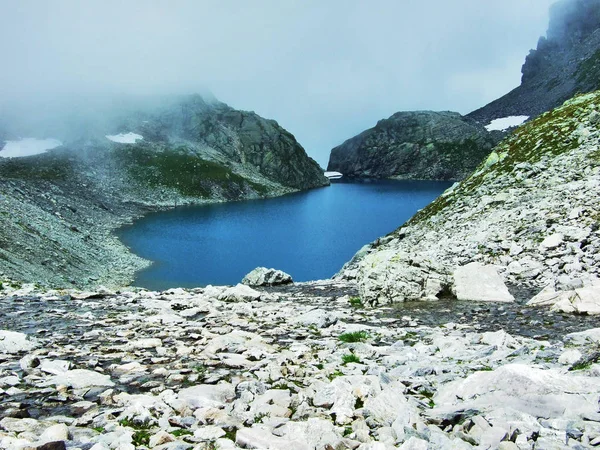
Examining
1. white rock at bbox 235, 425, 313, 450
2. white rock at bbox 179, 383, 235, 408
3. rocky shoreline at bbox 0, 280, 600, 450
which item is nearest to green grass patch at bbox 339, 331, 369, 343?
rocky shoreline at bbox 0, 280, 600, 450

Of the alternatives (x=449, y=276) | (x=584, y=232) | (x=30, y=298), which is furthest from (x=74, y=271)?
(x=584, y=232)

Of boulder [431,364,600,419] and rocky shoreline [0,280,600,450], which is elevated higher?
boulder [431,364,600,419]

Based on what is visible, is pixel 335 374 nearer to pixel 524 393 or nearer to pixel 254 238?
pixel 524 393

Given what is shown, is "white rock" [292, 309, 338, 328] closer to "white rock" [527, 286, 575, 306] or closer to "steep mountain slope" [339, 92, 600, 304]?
"steep mountain slope" [339, 92, 600, 304]

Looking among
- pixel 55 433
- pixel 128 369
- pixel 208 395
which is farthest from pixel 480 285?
pixel 55 433

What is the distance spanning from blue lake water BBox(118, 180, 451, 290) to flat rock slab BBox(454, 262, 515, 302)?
5149 centimetres

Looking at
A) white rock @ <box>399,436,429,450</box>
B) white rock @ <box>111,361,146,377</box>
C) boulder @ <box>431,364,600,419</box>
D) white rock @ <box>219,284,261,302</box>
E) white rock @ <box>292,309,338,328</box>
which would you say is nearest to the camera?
white rock @ <box>399,436,429,450</box>

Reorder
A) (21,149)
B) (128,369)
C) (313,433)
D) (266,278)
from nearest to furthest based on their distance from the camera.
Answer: (313,433) < (128,369) < (266,278) < (21,149)

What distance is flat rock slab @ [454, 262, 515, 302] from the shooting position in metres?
16.7

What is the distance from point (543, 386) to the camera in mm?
6293

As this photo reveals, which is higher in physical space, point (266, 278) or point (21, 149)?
point (21, 149)

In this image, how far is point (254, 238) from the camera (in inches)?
4254

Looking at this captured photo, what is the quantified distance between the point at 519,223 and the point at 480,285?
10277mm

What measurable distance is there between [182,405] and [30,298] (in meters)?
15.8
